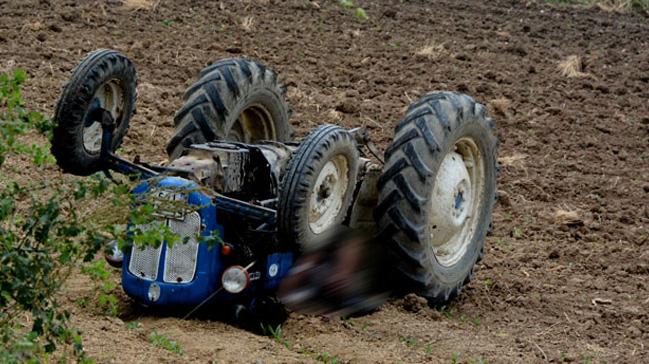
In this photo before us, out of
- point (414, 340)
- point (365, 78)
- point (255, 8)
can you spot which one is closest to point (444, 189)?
point (414, 340)

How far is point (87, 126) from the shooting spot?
742 cm

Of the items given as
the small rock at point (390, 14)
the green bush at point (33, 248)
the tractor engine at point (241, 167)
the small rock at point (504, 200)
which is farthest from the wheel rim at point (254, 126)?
the small rock at point (390, 14)

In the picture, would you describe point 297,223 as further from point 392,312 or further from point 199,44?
point 199,44

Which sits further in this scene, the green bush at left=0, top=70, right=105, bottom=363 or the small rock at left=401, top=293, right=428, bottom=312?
the small rock at left=401, top=293, right=428, bottom=312

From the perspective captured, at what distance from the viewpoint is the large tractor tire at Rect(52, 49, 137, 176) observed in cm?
718

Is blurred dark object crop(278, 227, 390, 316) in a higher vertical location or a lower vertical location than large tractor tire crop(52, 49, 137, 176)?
lower

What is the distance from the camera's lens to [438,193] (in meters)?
8.59

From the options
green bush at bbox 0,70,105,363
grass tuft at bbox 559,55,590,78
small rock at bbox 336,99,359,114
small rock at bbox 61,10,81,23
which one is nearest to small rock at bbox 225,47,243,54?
small rock at bbox 61,10,81,23

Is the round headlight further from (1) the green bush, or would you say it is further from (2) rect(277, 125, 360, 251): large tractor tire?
(1) the green bush

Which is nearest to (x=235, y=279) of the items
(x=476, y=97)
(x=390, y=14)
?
(x=476, y=97)

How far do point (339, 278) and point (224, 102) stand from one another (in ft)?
4.76

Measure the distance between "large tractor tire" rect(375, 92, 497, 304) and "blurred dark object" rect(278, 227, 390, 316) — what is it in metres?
0.16

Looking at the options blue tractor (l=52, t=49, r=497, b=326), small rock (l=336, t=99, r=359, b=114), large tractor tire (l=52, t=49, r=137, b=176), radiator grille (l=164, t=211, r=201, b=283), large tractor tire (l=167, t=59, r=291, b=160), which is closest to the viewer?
large tractor tire (l=52, t=49, r=137, b=176)

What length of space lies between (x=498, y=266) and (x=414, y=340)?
237 centimetres
